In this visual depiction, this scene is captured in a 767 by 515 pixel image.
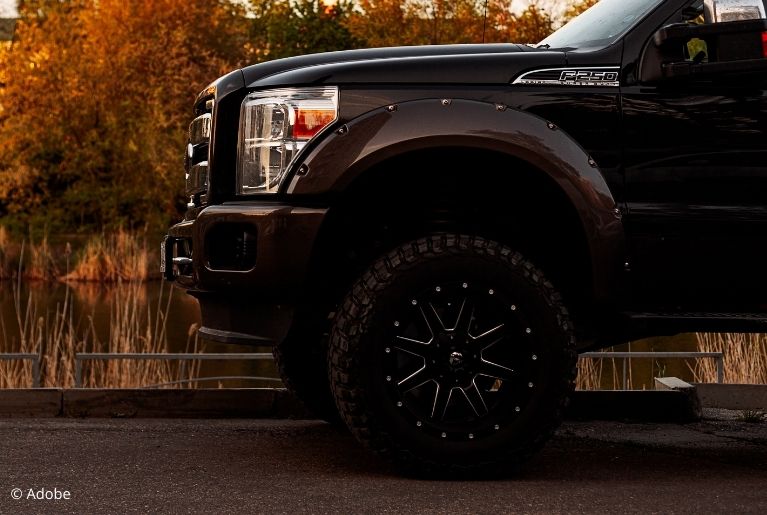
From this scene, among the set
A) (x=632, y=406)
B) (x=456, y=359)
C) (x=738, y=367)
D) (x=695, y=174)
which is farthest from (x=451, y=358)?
(x=738, y=367)

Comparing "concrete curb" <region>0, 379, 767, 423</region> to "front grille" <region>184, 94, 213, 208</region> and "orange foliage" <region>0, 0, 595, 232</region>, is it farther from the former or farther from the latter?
"orange foliage" <region>0, 0, 595, 232</region>

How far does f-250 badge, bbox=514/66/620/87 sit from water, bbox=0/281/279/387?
6.02 metres

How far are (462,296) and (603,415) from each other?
2206mm

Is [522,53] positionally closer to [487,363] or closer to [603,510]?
[487,363]

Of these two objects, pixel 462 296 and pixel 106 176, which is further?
pixel 106 176

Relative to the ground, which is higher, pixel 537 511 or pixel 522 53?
pixel 522 53

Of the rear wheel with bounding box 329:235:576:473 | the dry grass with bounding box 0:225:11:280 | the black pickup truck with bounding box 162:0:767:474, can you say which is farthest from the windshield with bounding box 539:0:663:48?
the dry grass with bounding box 0:225:11:280

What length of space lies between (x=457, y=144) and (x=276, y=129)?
711 mm

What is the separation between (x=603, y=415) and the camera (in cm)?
669

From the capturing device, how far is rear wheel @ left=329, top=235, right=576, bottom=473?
4711mm

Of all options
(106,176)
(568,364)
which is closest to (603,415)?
(568,364)

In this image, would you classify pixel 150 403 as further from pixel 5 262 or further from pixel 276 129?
pixel 5 262

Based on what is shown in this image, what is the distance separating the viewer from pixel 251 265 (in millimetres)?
4773

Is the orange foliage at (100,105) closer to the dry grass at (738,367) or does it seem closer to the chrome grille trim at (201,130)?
the dry grass at (738,367)
